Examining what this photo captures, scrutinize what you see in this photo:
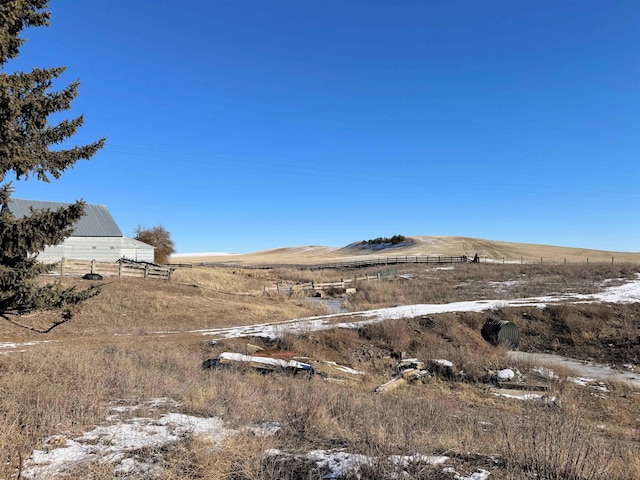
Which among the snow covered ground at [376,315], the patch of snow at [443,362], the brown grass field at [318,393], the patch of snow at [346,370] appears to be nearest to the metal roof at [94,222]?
the brown grass field at [318,393]

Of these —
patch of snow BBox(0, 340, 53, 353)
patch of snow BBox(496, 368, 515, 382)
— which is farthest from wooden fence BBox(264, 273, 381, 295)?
patch of snow BBox(496, 368, 515, 382)

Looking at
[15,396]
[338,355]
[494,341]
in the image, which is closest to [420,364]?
[338,355]

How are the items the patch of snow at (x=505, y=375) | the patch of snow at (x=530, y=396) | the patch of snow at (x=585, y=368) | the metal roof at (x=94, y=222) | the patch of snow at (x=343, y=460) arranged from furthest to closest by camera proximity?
the metal roof at (x=94, y=222) → the patch of snow at (x=585, y=368) → the patch of snow at (x=505, y=375) → the patch of snow at (x=530, y=396) → the patch of snow at (x=343, y=460)

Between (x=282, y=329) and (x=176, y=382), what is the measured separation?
10.1 metres

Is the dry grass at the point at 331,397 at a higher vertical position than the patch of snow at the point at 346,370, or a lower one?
higher

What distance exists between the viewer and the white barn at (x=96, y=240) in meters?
44.9

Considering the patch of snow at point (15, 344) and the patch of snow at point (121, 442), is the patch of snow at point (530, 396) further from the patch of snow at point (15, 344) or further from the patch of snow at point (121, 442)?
the patch of snow at point (15, 344)

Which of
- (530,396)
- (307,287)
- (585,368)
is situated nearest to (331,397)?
(530,396)

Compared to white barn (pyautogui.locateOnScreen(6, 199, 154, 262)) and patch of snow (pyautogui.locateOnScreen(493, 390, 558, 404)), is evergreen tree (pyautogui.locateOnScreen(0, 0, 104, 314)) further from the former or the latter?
white barn (pyautogui.locateOnScreen(6, 199, 154, 262))

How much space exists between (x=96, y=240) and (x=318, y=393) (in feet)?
A: 153

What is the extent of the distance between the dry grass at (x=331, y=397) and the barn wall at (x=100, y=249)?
25.6 metres

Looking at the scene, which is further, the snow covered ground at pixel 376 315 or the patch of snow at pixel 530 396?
the snow covered ground at pixel 376 315

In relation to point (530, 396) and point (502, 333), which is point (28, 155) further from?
point (502, 333)

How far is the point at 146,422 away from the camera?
5512 millimetres
